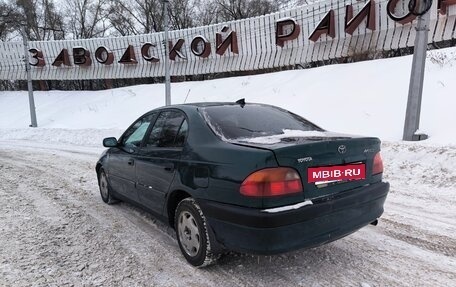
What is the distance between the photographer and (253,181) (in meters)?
2.74

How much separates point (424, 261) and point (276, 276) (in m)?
1.39

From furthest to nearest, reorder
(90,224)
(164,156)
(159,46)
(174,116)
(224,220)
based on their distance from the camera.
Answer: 1. (159,46)
2. (90,224)
3. (174,116)
4. (164,156)
5. (224,220)

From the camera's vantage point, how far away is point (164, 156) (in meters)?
3.70

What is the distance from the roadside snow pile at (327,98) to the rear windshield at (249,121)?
4234mm

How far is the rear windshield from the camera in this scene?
340 cm

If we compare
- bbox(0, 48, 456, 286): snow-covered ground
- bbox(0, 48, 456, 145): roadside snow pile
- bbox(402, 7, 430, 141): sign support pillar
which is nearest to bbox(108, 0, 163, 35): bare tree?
bbox(0, 48, 456, 145): roadside snow pile

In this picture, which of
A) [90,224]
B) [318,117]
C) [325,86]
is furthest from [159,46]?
[90,224]

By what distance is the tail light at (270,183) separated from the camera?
272 centimetres

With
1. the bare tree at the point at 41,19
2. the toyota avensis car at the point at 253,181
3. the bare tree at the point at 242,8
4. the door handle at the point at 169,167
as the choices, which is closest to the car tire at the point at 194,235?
the toyota avensis car at the point at 253,181

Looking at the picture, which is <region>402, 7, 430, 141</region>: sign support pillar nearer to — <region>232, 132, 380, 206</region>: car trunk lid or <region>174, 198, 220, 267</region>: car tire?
<region>232, 132, 380, 206</region>: car trunk lid

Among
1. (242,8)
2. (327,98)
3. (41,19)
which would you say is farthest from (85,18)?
(327,98)

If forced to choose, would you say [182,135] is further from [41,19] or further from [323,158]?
[41,19]

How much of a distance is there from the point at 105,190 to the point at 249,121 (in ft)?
9.33

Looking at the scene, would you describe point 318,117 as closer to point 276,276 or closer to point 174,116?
point 174,116
